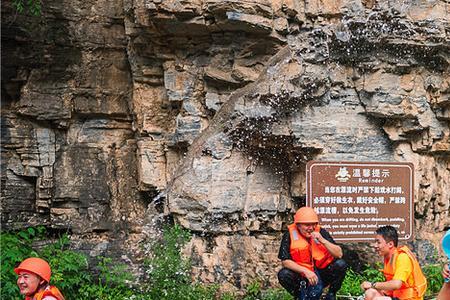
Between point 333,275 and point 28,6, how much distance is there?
20.6 feet

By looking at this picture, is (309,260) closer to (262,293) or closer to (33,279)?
(262,293)

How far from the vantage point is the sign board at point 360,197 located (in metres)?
7.35

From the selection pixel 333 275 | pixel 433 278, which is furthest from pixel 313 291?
pixel 433 278

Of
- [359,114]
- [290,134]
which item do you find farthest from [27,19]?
[359,114]

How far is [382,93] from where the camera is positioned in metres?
7.87

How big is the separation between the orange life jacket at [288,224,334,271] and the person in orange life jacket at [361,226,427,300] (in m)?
0.62

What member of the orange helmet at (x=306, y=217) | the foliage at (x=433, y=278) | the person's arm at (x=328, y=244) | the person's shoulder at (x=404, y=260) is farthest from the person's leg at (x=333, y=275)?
the foliage at (x=433, y=278)

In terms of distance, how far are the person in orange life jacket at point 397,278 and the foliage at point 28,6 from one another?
6168 mm

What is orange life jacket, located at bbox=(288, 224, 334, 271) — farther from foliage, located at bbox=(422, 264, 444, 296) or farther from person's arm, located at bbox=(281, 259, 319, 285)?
foliage, located at bbox=(422, 264, 444, 296)

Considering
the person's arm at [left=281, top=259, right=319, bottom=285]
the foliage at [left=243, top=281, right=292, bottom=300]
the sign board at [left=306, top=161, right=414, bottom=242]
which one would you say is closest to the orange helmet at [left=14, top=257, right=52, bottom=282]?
the person's arm at [left=281, top=259, right=319, bottom=285]

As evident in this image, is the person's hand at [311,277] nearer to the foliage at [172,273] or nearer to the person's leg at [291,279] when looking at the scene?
the person's leg at [291,279]

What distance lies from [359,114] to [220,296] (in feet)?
9.73

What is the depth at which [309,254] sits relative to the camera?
583 centimetres

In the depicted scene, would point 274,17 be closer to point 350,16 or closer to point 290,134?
point 350,16
